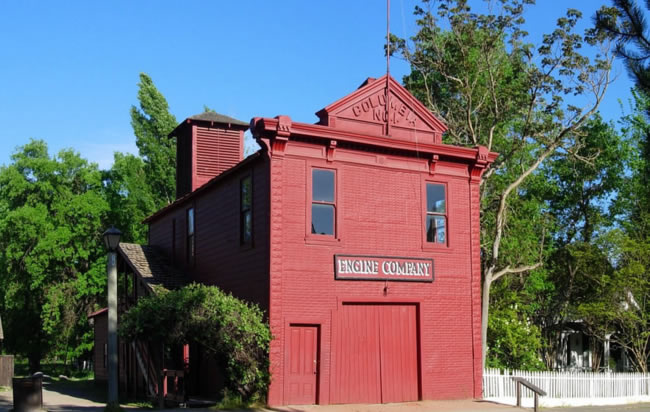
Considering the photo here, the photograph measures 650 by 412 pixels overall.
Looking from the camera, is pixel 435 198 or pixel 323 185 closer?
pixel 323 185

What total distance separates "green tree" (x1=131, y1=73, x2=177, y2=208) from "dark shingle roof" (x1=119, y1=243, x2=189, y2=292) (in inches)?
745

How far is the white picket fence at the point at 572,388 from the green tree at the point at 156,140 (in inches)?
1161

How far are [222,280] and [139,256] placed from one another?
6.35m

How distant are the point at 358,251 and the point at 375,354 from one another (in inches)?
110

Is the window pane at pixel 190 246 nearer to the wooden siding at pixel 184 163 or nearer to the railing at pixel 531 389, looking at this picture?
the wooden siding at pixel 184 163

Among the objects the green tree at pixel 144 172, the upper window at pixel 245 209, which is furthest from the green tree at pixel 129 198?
the upper window at pixel 245 209

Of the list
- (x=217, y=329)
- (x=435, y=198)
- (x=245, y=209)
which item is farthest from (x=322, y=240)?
(x=435, y=198)

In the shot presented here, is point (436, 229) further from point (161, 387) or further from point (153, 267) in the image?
point (153, 267)

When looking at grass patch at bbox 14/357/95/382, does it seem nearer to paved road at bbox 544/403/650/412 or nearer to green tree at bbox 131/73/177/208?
green tree at bbox 131/73/177/208

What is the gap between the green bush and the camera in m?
18.6

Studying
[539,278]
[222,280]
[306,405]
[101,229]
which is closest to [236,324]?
[306,405]

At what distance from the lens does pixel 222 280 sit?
23.0m

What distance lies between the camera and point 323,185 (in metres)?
20.5

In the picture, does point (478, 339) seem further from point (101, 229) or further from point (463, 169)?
point (101, 229)
